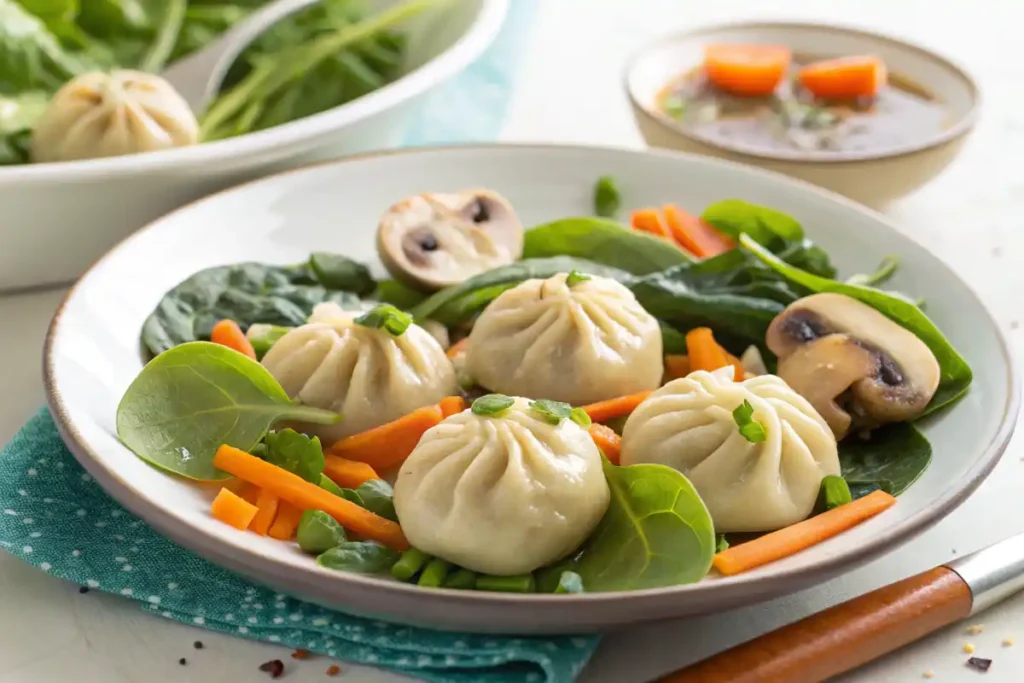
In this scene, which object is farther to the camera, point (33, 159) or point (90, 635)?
point (33, 159)

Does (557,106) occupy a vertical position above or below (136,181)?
below

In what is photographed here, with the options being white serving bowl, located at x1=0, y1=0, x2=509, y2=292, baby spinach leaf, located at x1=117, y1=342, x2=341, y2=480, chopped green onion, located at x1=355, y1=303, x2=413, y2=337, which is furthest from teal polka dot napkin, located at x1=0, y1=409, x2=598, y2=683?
white serving bowl, located at x1=0, y1=0, x2=509, y2=292

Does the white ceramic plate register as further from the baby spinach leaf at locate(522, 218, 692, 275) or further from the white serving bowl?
the baby spinach leaf at locate(522, 218, 692, 275)

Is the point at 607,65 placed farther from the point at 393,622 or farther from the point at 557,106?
the point at 393,622

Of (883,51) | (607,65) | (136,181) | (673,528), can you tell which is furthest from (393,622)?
(607,65)

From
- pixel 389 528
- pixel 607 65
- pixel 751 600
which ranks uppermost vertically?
pixel 751 600

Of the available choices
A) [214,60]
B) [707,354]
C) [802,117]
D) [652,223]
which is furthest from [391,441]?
[802,117]
